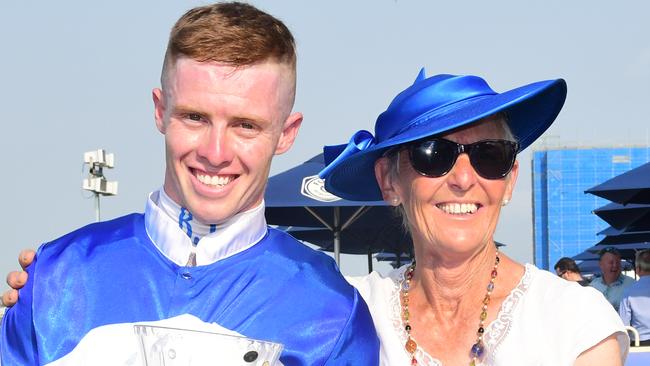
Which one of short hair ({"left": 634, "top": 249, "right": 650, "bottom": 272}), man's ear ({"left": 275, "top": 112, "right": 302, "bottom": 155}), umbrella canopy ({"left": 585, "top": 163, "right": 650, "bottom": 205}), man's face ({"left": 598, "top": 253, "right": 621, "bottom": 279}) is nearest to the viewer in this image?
man's ear ({"left": 275, "top": 112, "right": 302, "bottom": 155})

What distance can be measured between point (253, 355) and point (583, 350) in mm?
1054

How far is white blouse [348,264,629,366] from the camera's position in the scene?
8.36 ft

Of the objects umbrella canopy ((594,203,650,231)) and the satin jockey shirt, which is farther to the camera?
umbrella canopy ((594,203,650,231))

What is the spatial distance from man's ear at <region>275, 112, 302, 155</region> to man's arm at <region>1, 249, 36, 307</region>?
717mm

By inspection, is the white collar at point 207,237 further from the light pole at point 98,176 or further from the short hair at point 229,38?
the light pole at point 98,176

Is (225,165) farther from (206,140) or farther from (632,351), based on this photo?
(632,351)

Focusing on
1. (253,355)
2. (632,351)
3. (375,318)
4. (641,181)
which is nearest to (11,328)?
(253,355)

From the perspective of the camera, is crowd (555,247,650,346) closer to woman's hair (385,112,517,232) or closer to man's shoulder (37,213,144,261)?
woman's hair (385,112,517,232)

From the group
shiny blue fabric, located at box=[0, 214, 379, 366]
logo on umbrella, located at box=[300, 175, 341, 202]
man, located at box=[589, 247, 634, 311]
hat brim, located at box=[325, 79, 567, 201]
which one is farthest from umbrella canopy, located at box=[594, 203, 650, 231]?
shiny blue fabric, located at box=[0, 214, 379, 366]

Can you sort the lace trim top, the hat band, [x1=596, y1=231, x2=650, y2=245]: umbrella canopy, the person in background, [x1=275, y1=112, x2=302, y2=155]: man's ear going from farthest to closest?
[x1=596, y1=231, x2=650, y2=245]: umbrella canopy < the person in background < the hat band < the lace trim top < [x1=275, y1=112, x2=302, y2=155]: man's ear

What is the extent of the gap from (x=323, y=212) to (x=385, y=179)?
25.0 ft

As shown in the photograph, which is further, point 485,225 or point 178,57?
point 485,225

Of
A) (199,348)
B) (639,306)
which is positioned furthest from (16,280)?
(639,306)

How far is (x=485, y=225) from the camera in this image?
2.76 metres
